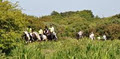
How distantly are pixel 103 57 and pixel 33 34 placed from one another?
18.7m

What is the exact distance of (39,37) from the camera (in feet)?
103

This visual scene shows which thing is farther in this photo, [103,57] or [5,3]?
[5,3]

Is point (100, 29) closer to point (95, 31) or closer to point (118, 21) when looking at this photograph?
point (95, 31)

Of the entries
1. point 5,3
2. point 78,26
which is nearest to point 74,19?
point 78,26

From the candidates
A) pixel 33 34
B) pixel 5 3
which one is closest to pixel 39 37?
pixel 33 34

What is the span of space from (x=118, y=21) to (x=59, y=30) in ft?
34.6

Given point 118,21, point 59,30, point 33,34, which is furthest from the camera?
point 118,21

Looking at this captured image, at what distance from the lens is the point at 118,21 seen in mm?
54656

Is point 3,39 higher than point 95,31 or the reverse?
higher

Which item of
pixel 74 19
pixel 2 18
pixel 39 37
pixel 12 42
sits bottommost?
pixel 74 19

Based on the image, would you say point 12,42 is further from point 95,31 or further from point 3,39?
point 95,31

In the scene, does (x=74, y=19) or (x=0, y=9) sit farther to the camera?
(x=74, y=19)

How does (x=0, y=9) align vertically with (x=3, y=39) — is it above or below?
above

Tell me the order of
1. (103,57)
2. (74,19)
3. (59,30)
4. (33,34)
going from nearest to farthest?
(103,57)
(33,34)
(59,30)
(74,19)
